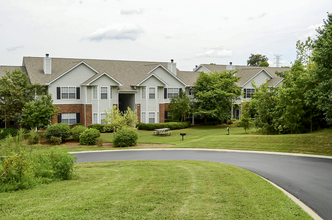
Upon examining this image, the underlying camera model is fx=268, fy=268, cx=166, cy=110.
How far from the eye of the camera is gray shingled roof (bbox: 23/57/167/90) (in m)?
34.4

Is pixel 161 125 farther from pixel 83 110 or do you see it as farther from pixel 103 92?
pixel 83 110

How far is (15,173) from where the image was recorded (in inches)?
332

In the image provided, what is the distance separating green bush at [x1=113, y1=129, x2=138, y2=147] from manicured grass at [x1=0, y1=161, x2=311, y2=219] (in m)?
14.8

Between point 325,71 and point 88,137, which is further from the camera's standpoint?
point 88,137

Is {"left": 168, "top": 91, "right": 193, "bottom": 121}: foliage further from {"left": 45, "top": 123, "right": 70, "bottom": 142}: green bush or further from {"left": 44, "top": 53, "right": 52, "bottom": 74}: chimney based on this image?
{"left": 44, "top": 53, "right": 52, "bottom": 74}: chimney

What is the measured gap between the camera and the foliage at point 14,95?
2889cm

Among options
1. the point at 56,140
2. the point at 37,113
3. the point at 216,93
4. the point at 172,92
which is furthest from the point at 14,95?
the point at 216,93

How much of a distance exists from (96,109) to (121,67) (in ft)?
31.1

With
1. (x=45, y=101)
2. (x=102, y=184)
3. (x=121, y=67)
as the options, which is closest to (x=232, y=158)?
(x=102, y=184)

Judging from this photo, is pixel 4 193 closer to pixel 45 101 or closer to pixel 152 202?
pixel 152 202

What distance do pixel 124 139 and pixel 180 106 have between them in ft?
47.4

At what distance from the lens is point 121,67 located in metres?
41.6

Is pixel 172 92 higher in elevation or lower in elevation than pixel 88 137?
higher

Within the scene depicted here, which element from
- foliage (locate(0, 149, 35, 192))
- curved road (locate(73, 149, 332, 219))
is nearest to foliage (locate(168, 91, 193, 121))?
curved road (locate(73, 149, 332, 219))
